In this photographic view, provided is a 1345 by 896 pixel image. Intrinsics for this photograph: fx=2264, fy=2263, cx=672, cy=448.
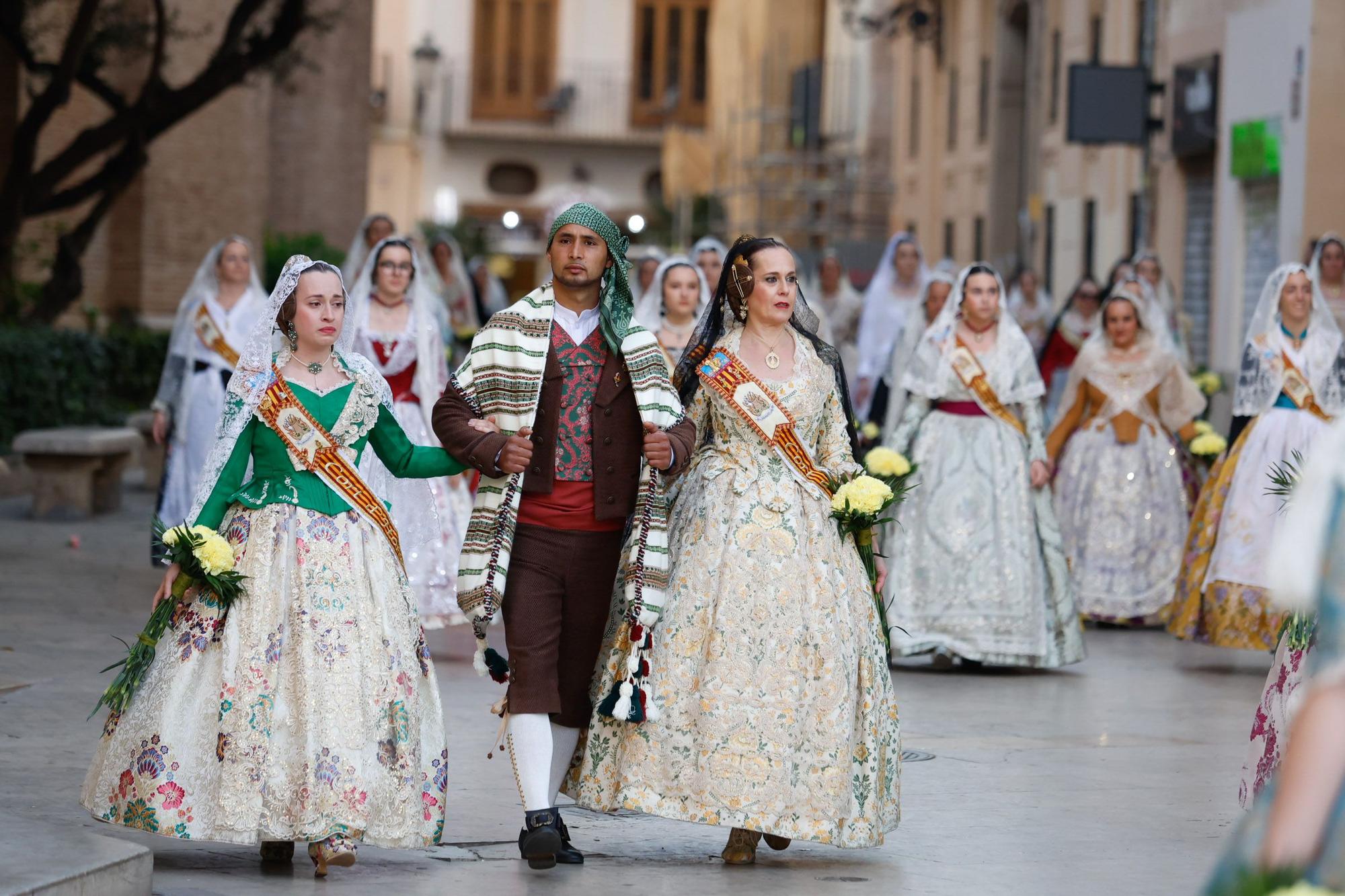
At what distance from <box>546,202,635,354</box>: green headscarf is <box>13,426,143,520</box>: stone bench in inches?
405

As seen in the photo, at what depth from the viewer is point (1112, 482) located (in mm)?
13320

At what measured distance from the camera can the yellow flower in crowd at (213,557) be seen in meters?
6.05

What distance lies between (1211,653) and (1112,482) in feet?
5.10

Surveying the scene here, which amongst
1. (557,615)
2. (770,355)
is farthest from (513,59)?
(557,615)

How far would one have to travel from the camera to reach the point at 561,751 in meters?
6.53

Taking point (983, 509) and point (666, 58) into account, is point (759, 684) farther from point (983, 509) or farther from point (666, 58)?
point (666, 58)

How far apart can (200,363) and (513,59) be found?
4639cm

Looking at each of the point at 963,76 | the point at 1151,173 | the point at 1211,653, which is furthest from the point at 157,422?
the point at 963,76

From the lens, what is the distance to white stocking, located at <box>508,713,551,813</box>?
6.34 m

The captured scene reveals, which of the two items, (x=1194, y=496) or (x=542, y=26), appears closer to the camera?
(x=1194, y=496)

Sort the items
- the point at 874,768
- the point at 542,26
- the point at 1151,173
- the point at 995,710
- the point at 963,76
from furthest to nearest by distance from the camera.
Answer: the point at 542,26
the point at 963,76
the point at 1151,173
the point at 995,710
the point at 874,768

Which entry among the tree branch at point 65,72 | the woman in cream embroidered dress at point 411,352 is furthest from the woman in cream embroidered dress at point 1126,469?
the tree branch at point 65,72

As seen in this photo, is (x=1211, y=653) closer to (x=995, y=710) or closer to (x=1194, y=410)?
(x=1194, y=410)

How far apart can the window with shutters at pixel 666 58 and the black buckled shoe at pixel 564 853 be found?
52172mm
